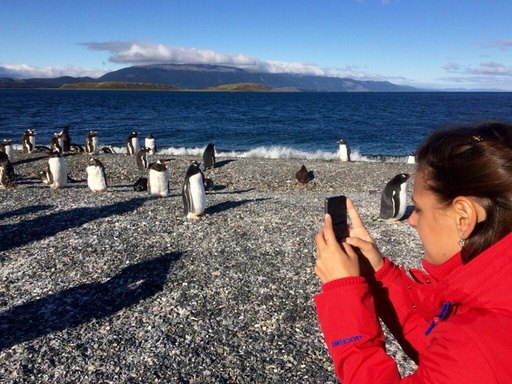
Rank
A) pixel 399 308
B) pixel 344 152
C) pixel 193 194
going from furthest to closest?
pixel 344 152
pixel 193 194
pixel 399 308

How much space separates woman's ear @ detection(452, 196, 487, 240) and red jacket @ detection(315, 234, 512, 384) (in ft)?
0.35

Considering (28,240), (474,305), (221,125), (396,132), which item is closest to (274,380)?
(474,305)

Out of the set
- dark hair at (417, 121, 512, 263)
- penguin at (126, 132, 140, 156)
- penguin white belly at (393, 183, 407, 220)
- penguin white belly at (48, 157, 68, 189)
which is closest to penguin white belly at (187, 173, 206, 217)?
penguin white belly at (393, 183, 407, 220)

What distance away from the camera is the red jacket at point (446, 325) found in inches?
45.6

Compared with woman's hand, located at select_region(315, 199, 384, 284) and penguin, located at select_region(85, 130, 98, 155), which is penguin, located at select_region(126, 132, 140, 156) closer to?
penguin, located at select_region(85, 130, 98, 155)

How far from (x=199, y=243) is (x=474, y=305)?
737 centimetres

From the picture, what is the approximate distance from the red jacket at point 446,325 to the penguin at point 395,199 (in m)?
8.52

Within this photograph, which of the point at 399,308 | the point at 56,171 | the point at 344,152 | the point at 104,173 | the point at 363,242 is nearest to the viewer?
the point at 363,242

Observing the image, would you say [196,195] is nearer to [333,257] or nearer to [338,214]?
[338,214]

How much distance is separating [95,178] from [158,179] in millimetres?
2451

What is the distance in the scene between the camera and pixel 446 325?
1246 mm

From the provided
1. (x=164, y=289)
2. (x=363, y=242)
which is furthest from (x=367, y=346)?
(x=164, y=289)

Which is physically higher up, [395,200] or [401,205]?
[395,200]

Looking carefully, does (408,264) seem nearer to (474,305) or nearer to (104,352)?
(104,352)
